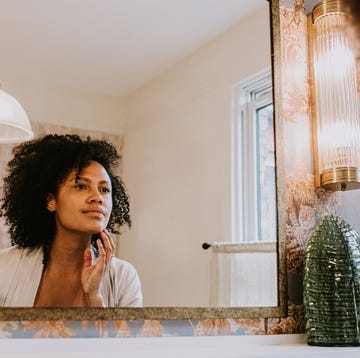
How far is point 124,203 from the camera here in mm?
1405

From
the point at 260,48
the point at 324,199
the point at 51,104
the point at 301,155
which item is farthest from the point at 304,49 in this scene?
the point at 51,104

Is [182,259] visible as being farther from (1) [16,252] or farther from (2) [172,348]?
(1) [16,252]

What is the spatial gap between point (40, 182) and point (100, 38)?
417 millimetres

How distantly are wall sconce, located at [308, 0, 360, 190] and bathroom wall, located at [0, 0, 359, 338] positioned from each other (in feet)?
0.12

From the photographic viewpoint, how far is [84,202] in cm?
134

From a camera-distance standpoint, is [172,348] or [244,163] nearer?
[172,348]

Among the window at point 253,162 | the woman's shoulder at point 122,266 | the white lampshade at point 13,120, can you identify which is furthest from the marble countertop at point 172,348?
the white lampshade at point 13,120

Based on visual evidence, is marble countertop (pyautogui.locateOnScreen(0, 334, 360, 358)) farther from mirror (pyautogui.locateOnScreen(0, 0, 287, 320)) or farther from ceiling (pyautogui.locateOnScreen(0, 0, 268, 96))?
ceiling (pyautogui.locateOnScreen(0, 0, 268, 96))

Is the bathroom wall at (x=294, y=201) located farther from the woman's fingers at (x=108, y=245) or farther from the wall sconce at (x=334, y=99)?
the woman's fingers at (x=108, y=245)

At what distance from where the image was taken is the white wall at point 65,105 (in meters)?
1.35

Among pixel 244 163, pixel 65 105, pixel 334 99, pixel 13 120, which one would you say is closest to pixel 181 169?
pixel 244 163

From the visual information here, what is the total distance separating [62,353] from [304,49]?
1.27 meters

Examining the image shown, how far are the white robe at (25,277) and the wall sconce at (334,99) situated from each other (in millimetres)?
758

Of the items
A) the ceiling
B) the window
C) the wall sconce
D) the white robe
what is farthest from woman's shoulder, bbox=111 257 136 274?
the wall sconce
